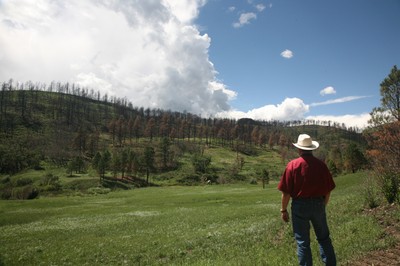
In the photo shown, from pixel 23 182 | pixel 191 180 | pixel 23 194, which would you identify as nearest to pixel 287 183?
pixel 23 194

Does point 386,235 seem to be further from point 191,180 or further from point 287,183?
point 191,180

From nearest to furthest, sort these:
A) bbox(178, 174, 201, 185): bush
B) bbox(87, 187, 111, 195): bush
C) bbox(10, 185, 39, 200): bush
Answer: bbox(10, 185, 39, 200): bush, bbox(87, 187, 111, 195): bush, bbox(178, 174, 201, 185): bush

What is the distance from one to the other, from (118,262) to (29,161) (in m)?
137

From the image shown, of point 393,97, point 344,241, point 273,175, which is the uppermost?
point 393,97

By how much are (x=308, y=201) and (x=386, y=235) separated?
5.84 meters

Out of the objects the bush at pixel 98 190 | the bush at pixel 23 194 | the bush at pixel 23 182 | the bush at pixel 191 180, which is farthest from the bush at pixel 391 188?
the bush at pixel 23 182

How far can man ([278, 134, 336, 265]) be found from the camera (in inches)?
308

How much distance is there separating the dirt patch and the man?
2.13 meters

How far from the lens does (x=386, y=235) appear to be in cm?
1125

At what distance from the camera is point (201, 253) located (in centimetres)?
1409

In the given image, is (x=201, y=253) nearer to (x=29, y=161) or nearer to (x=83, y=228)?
(x=83, y=228)

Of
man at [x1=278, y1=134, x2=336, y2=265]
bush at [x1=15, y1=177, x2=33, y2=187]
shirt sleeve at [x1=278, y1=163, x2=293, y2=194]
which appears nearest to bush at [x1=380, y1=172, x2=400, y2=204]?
man at [x1=278, y1=134, x2=336, y2=265]

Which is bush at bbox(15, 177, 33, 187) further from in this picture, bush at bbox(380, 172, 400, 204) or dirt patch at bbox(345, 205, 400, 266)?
dirt patch at bbox(345, 205, 400, 266)

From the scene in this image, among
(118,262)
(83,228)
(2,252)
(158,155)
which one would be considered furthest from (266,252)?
(158,155)
